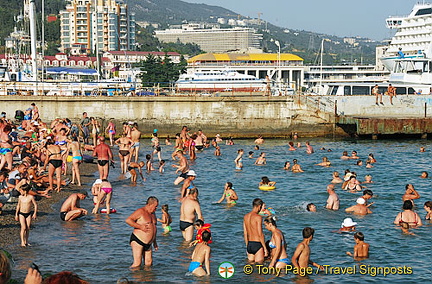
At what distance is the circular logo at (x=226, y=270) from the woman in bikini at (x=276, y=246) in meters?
0.86

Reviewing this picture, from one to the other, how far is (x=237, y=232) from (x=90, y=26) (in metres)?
157

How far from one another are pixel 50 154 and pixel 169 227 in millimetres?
5933

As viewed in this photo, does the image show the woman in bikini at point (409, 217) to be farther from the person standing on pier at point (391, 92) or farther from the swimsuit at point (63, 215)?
the person standing on pier at point (391, 92)

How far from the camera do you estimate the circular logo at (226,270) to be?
13.4 m

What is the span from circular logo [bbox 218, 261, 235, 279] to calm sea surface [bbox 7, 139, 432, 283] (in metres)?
0.13

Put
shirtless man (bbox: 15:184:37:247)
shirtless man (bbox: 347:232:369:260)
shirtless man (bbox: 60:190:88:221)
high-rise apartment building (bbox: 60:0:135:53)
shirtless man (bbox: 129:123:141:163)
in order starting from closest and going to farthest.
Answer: shirtless man (bbox: 15:184:37:247) → shirtless man (bbox: 347:232:369:260) → shirtless man (bbox: 60:190:88:221) → shirtless man (bbox: 129:123:141:163) → high-rise apartment building (bbox: 60:0:135:53)

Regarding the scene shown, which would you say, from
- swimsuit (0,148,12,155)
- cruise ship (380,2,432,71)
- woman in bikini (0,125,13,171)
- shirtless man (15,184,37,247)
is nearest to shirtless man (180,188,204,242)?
shirtless man (15,184,37,247)

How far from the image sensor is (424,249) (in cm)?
1603

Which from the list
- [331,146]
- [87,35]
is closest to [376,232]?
[331,146]

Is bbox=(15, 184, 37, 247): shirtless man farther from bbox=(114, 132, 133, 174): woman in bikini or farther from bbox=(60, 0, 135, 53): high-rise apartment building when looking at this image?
bbox=(60, 0, 135, 53): high-rise apartment building

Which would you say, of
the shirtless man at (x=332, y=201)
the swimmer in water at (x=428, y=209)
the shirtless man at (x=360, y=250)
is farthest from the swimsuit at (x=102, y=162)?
the swimmer in water at (x=428, y=209)

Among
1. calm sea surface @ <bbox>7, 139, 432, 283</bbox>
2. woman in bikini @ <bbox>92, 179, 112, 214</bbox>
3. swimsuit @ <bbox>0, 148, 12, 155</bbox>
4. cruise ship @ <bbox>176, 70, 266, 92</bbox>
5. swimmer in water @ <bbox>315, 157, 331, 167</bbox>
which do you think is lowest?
calm sea surface @ <bbox>7, 139, 432, 283</bbox>

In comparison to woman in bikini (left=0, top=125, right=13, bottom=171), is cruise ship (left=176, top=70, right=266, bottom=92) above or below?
above

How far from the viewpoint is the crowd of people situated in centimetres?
1311
